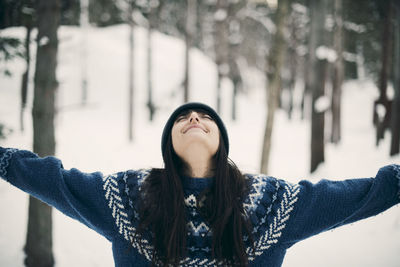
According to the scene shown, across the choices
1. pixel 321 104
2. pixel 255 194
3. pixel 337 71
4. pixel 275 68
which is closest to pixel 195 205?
pixel 255 194

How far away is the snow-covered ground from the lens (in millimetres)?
4398

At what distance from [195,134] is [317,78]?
7.17m

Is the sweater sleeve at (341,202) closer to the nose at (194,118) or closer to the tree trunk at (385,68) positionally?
the nose at (194,118)

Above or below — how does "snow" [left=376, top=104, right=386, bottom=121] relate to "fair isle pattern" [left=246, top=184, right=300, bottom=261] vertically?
above

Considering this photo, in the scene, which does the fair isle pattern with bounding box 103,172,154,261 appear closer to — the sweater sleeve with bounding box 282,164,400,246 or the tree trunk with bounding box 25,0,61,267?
the sweater sleeve with bounding box 282,164,400,246

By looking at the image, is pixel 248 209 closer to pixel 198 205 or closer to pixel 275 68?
pixel 198 205

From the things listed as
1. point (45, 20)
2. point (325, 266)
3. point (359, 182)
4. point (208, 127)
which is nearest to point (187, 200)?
point (208, 127)

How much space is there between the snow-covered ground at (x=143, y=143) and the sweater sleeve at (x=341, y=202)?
2684 mm

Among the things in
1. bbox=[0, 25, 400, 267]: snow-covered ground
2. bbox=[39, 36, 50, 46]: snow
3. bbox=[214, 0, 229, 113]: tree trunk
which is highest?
bbox=[214, 0, 229, 113]: tree trunk

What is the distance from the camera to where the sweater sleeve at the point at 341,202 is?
5.66 ft

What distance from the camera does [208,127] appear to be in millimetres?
1977

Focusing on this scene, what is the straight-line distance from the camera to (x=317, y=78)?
25.9 feet

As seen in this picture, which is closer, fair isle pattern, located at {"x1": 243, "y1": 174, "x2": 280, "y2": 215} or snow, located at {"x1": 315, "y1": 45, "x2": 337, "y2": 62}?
fair isle pattern, located at {"x1": 243, "y1": 174, "x2": 280, "y2": 215}

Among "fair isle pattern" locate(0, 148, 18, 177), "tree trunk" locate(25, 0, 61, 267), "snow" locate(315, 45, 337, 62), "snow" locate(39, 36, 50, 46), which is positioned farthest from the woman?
"snow" locate(315, 45, 337, 62)
